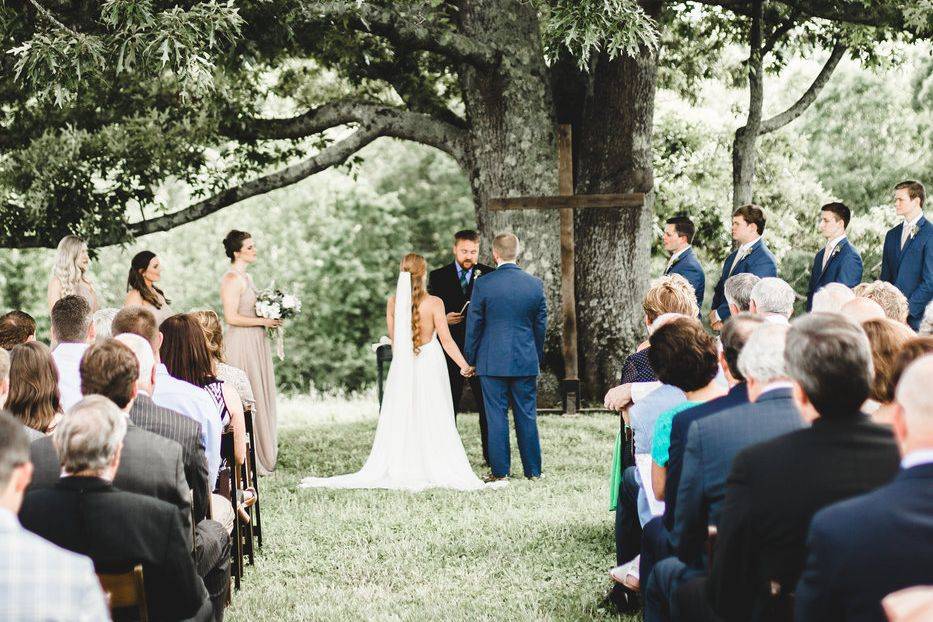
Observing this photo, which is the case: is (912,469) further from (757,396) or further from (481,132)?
(481,132)

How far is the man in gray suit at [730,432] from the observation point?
12.3ft

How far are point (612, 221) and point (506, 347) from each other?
15.2ft

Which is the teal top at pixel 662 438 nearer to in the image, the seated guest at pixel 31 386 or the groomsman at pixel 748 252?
the seated guest at pixel 31 386

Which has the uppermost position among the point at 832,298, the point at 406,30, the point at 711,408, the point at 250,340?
the point at 406,30

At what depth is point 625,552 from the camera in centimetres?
573

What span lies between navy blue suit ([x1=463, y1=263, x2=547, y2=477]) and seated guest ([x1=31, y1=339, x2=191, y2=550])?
5.11 m

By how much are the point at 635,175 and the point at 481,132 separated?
1893mm

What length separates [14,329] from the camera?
6.80 m

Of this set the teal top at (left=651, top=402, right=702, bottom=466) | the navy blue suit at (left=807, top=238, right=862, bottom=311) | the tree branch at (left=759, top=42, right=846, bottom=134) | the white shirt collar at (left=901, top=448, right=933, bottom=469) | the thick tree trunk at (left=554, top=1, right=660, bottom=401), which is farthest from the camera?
the tree branch at (left=759, top=42, right=846, bottom=134)

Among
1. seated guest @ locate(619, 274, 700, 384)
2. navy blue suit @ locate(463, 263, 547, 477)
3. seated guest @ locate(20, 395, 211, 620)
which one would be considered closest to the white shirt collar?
seated guest @ locate(20, 395, 211, 620)

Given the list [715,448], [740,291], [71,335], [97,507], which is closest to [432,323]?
[740,291]

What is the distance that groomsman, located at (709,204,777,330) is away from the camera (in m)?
9.08

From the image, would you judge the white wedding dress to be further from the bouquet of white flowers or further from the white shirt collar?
the white shirt collar

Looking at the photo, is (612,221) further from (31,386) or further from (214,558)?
(31,386)
